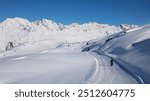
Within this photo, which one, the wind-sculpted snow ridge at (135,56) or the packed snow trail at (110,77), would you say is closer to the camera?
the packed snow trail at (110,77)

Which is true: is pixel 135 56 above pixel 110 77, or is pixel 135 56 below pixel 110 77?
above

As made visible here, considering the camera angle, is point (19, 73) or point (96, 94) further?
point (19, 73)

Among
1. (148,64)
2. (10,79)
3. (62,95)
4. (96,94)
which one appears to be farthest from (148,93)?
(148,64)

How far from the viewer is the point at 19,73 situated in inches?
1126

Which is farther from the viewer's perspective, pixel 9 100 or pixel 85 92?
pixel 85 92

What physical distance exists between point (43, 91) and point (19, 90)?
4.73ft

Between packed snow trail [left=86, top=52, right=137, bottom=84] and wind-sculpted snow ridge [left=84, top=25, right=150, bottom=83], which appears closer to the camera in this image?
packed snow trail [left=86, top=52, right=137, bottom=84]

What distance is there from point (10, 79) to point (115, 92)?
11.3 m

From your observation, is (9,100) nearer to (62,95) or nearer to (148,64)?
(62,95)

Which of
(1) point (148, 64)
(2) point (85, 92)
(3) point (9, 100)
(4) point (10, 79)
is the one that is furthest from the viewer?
(1) point (148, 64)

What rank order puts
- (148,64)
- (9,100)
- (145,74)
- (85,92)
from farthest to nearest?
(148,64) → (145,74) → (85,92) → (9,100)

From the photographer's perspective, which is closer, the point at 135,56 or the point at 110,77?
the point at 110,77

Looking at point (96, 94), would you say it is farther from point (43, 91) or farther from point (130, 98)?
point (43, 91)

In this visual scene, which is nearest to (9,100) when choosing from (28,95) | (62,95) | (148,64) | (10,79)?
(28,95)
